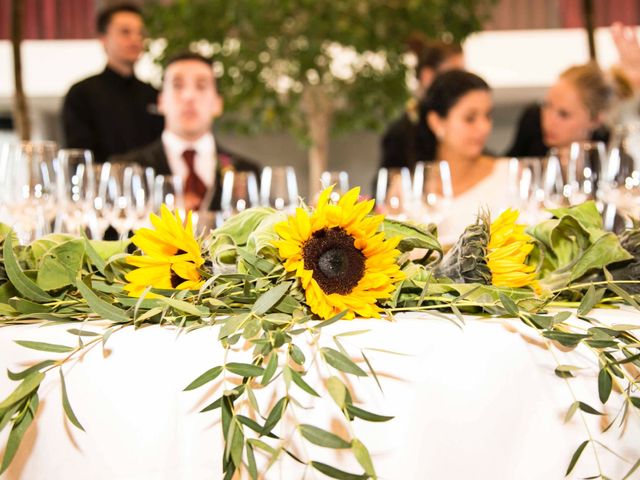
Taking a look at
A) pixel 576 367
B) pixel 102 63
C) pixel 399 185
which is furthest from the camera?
pixel 102 63

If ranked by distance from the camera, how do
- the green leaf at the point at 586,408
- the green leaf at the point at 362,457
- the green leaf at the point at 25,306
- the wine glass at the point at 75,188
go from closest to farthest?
1. the green leaf at the point at 362,457
2. the green leaf at the point at 586,408
3. the green leaf at the point at 25,306
4. the wine glass at the point at 75,188

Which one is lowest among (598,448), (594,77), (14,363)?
(598,448)

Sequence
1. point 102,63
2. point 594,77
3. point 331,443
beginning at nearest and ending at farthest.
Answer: point 331,443, point 594,77, point 102,63

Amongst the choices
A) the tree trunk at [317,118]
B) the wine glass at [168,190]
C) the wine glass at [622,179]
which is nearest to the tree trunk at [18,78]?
the tree trunk at [317,118]

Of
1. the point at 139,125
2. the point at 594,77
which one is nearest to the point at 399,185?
the point at 594,77

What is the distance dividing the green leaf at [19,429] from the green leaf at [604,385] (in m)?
0.51

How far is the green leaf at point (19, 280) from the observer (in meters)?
0.93

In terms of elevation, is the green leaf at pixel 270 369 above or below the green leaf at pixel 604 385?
above

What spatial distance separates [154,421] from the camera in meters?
0.88

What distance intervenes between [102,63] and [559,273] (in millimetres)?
8107

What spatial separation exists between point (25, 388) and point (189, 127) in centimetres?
309

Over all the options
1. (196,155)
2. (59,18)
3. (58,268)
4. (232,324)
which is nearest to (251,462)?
(232,324)

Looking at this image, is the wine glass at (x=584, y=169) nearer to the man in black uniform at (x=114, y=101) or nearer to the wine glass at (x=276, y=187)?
the wine glass at (x=276, y=187)

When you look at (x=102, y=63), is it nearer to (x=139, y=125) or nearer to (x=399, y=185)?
(x=139, y=125)
